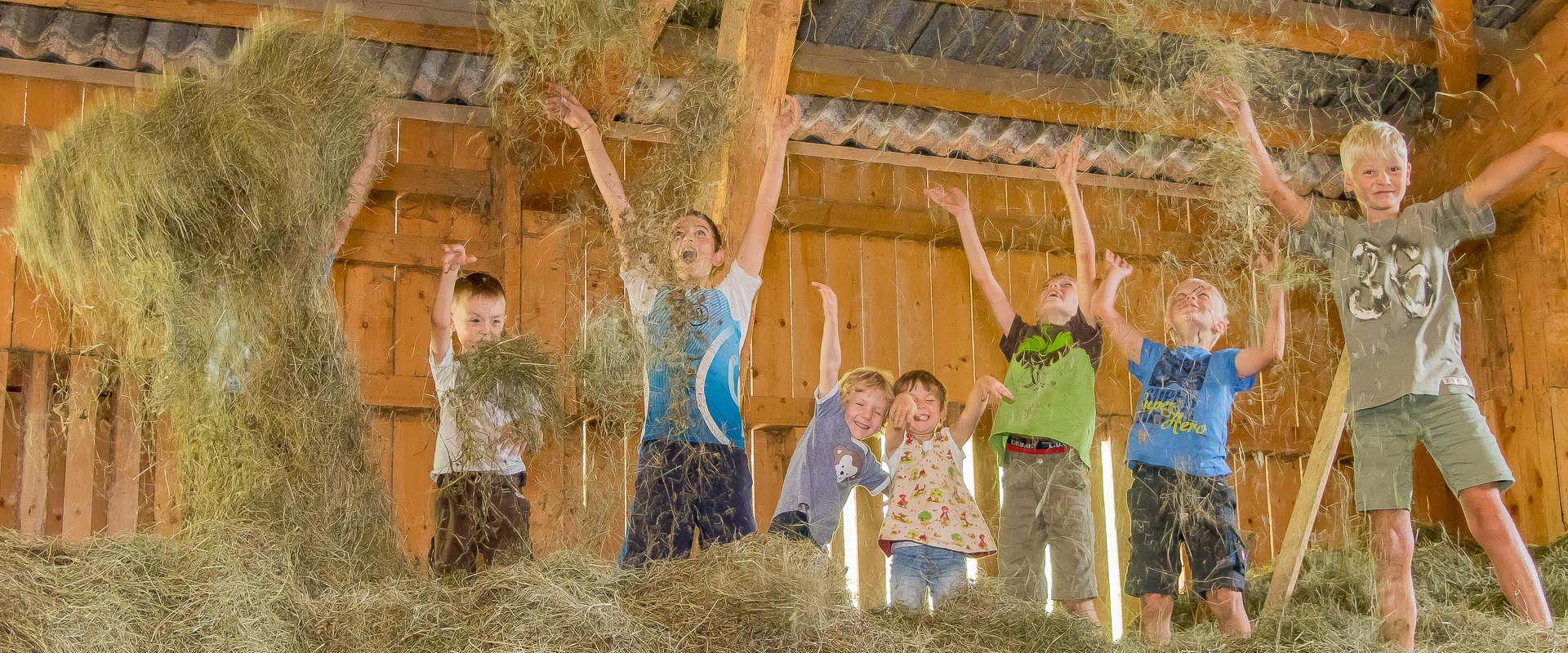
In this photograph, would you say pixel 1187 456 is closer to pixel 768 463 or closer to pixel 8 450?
pixel 768 463

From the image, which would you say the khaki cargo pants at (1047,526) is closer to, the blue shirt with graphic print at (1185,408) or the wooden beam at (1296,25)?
the blue shirt with graphic print at (1185,408)

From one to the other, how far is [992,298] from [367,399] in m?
2.33

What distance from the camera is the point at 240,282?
395cm

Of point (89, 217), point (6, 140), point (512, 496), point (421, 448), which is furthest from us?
point (421, 448)

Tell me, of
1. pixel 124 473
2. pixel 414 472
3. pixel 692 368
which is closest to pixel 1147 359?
pixel 692 368

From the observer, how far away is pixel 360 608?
3.53m

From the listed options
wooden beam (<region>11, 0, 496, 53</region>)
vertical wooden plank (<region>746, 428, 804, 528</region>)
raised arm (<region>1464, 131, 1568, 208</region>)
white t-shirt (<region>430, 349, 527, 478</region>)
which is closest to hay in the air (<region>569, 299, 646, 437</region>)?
white t-shirt (<region>430, 349, 527, 478</region>)

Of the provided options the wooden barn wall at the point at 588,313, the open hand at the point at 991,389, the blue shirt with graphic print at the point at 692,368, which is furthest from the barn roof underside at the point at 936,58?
the open hand at the point at 991,389

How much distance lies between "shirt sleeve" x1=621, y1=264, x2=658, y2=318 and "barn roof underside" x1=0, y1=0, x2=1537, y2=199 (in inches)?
32.3

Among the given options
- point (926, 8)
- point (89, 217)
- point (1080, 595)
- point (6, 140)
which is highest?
point (926, 8)

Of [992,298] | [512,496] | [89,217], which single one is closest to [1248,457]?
[992,298]

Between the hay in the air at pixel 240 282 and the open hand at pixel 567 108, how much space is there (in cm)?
72

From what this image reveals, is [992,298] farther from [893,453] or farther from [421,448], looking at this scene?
[421,448]

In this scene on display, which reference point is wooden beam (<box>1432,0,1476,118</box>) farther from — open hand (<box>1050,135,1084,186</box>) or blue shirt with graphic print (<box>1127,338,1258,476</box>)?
blue shirt with graphic print (<box>1127,338,1258,476</box>)
